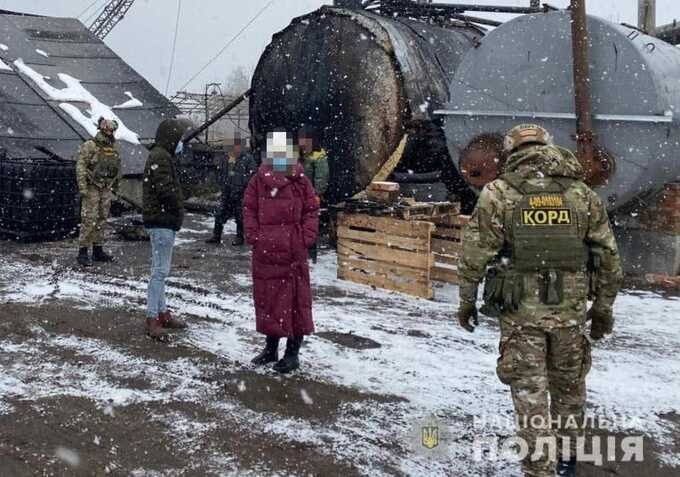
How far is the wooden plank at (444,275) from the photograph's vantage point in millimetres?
8117

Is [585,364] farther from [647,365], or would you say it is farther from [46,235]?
[46,235]

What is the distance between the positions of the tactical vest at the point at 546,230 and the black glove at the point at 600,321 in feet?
1.09

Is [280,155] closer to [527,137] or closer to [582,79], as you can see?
[527,137]

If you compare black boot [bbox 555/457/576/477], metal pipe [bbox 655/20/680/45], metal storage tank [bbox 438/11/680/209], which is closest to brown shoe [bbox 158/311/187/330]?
black boot [bbox 555/457/576/477]

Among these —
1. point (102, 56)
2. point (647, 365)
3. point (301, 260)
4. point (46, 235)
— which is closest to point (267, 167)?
point (301, 260)

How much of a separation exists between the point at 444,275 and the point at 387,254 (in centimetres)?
90

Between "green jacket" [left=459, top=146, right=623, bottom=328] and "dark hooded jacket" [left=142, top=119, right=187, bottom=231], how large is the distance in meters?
3.19

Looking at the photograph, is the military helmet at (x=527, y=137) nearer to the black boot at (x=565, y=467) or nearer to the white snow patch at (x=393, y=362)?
the black boot at (x=565, y=467)

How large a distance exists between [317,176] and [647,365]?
491 cm

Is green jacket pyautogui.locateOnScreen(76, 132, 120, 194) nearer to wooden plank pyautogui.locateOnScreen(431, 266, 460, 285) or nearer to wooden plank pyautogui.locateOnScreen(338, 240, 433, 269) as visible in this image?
wooden plank pyautogui.locateOnScreen(338, 240, 433, 269)

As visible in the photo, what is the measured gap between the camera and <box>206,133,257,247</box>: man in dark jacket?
10094mm

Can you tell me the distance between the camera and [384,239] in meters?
7.77

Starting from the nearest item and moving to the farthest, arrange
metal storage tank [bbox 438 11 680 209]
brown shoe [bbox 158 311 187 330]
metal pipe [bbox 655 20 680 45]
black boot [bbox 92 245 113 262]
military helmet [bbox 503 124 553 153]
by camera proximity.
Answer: military helmet [bbox 503 124 553 153]
brown shoe [bbox 158 311 187 330]
metal storage tank [bbox 438 11 680 209]
black boot [bbox 92 245 113 262]
metal pipe [bbox 655 20 680 45]

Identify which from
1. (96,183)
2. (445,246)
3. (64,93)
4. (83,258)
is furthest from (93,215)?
(64,93)
